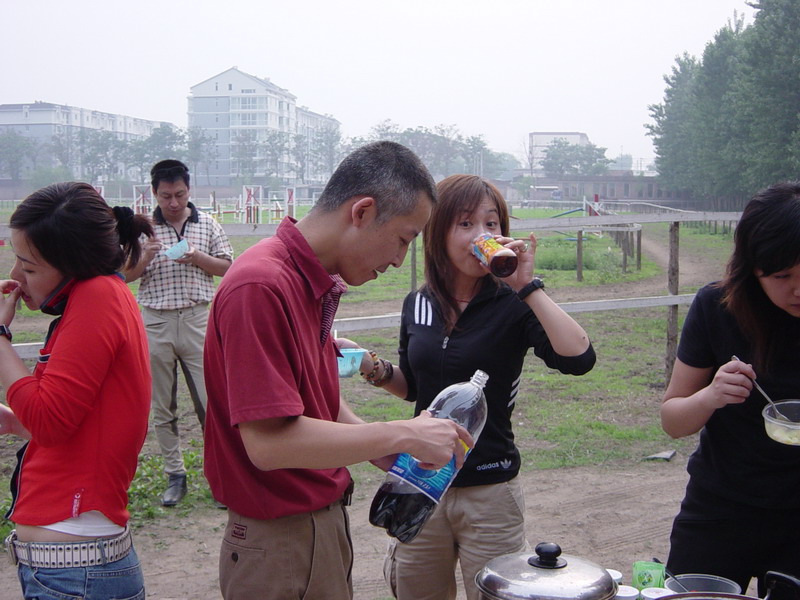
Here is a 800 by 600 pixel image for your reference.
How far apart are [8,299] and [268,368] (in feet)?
3.14

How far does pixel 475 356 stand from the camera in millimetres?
2578

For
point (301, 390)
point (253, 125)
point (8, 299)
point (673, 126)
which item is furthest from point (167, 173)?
point (253, 125)

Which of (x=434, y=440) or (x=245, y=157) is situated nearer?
(x=434, y=440)

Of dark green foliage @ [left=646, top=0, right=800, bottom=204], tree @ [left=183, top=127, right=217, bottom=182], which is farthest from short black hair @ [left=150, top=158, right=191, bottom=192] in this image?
tree @ [left=183, top=127, right=217, bottom=182]

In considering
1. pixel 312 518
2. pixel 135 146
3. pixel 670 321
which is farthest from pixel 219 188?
pixel 312 518

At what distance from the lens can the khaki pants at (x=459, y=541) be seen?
2.53 metres

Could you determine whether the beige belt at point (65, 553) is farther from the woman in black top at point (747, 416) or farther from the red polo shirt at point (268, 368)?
the woman in black top at point (747, 416)

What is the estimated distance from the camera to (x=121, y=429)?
2076 mm

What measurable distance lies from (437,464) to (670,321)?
6450mm

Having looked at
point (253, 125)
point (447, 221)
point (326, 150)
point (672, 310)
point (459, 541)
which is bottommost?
point (459, 541)

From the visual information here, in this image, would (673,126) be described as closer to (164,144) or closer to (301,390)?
(164,144)

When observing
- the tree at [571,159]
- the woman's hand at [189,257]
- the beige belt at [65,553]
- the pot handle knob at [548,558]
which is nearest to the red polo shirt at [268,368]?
the beige belt at [65,553]

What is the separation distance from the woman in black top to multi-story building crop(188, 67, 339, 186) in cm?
8096

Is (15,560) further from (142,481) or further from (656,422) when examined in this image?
(656,422)
